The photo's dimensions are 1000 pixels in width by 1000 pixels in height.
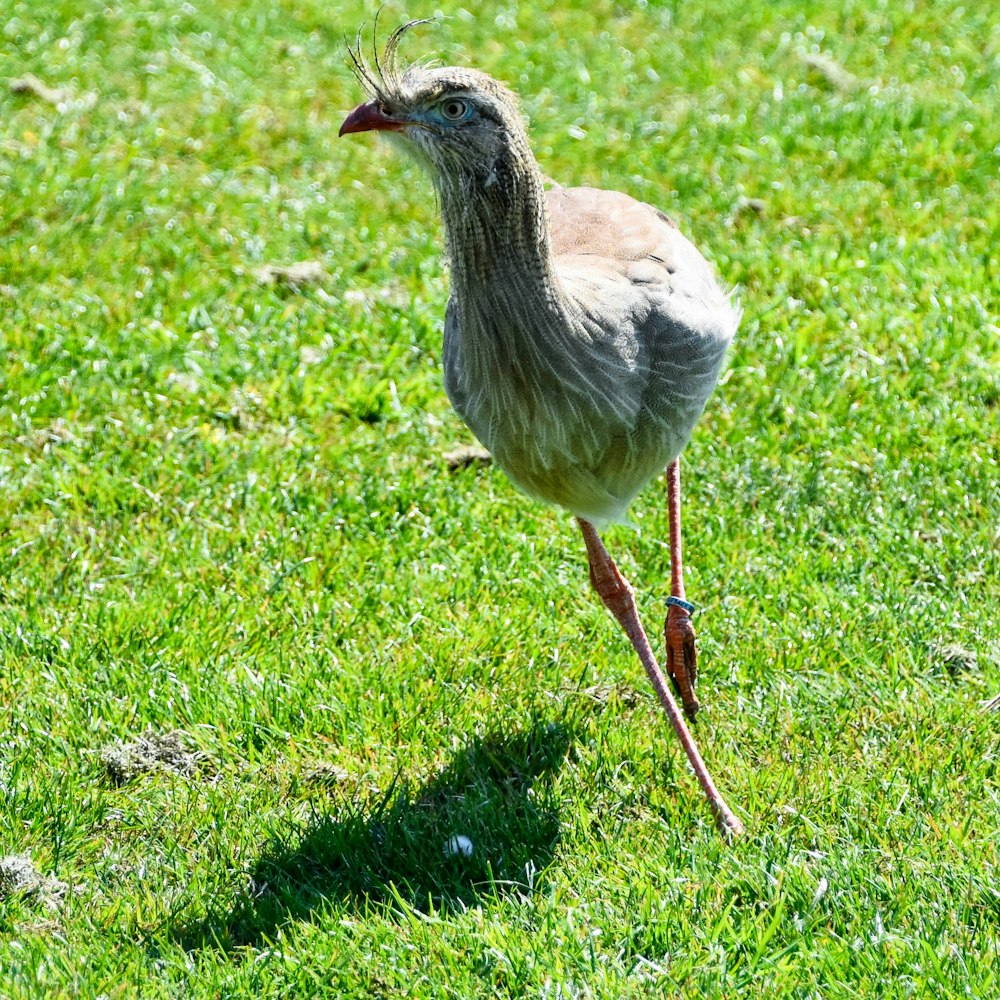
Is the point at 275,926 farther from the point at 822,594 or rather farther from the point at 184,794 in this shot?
the point at 822,594

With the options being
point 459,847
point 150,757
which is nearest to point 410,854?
point 459,847

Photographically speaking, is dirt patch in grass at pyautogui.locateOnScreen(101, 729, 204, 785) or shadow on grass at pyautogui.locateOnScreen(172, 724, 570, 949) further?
dirt patch in grass at pyautogui.locateOnScreen(101, 729, 204, 785)

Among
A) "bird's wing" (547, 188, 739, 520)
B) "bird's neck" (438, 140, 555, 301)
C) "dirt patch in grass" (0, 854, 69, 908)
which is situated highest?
"bird's neck" (438, 140, 555, 301)

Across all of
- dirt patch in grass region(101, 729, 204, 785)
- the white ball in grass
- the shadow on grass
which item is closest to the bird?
the shadow on grass

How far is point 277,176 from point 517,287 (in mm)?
3501

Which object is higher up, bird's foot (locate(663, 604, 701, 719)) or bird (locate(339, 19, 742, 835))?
bird (locate(339, 19, 742, 835))

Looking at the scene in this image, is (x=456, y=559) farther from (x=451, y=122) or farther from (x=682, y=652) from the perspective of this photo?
(x=451, y=122)

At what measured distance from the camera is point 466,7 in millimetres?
7594

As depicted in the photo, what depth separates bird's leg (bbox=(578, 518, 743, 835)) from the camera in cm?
343

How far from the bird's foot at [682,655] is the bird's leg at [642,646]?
0.36ft

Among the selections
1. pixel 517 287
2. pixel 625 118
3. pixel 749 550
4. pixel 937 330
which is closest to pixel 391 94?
pixel 517 287

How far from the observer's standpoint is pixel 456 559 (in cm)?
442

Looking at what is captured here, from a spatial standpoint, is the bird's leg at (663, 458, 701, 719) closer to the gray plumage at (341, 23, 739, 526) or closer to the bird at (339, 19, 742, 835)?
the bird at (339, 19, 742, 835)

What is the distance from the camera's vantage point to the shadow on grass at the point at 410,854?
3232mm
